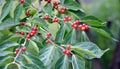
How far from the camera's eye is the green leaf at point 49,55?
107cm

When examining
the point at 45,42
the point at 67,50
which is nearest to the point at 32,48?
the point at 45,42

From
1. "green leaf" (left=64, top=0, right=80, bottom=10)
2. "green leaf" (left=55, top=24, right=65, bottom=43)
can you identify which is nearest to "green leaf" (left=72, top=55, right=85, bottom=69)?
"green leaf" (left=55, top=24, right=65, bottom=43)

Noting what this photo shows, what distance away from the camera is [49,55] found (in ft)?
3.52

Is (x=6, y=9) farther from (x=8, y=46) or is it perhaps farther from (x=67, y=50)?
(x=67, y=50)

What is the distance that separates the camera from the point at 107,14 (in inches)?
172

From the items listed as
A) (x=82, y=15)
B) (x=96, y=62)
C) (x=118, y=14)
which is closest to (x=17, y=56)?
(x=82, y=15)

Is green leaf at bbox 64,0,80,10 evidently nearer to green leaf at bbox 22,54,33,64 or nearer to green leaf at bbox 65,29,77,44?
green leaf at bbox 65,29,77,44

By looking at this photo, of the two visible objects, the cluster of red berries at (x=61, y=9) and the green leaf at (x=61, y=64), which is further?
the cluster of red berries at (x=61, y=9)

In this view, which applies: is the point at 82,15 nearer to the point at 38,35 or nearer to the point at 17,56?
the point at 38,35

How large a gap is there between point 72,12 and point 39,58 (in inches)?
9.7

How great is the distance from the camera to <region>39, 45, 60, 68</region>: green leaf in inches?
42.2

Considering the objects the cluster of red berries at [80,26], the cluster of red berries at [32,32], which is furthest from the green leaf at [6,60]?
the cluster of red berries at [80,26]

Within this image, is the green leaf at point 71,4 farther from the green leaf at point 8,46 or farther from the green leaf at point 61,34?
the green leaf at point 8,46

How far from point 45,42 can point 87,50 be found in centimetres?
18
